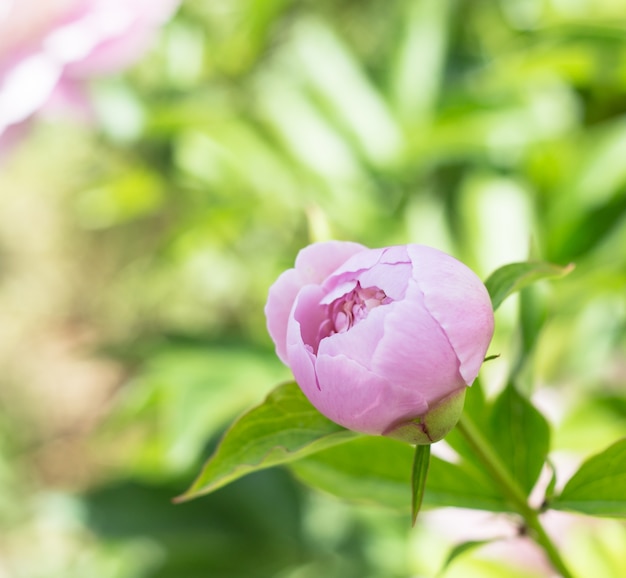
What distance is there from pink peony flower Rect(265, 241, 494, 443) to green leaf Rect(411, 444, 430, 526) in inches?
0.5

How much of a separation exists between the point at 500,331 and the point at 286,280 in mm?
374

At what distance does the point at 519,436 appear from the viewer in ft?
1.22

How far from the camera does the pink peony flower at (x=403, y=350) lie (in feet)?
0.93

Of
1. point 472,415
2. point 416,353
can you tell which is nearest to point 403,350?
point 416,353

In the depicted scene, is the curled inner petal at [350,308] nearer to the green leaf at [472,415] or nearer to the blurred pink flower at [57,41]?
the green leaf at [472,415]

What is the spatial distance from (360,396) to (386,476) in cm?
12

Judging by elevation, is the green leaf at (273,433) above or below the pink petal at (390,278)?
below

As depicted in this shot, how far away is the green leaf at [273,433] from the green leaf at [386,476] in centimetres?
6

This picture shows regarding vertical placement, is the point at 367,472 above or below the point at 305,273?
below

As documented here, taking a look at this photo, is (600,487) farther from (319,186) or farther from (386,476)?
(319,186)

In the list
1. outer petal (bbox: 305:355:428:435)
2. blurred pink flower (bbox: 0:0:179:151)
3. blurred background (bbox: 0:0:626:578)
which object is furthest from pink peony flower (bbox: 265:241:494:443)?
blurred pink flower (bbox: 0:0:179:151)

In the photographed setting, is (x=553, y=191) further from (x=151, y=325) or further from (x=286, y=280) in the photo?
(x=151, y=325)

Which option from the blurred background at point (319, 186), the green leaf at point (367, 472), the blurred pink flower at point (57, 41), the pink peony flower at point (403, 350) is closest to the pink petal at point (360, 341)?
the pink peony flower at point (403, 350)

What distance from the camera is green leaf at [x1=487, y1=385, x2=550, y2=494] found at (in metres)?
0.36
